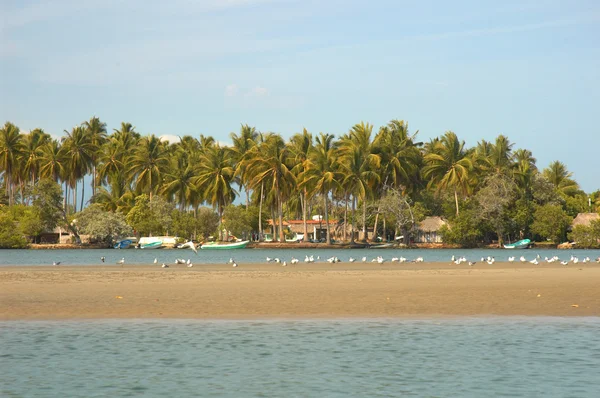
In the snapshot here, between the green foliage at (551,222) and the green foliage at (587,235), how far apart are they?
3.65 m

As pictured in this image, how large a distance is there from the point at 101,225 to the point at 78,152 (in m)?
17.8

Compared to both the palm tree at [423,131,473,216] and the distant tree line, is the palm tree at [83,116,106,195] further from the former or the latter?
the palm tree at [423,131,473,216]

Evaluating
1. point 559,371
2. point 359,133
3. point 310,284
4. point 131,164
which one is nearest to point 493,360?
point 559,371

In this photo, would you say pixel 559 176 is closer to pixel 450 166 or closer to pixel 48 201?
pixel 450 166

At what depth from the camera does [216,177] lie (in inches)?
3573

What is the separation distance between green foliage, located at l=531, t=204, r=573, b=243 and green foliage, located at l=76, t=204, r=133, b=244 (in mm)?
46737

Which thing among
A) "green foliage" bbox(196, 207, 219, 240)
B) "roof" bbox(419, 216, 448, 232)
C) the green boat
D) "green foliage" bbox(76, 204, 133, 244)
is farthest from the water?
"green foliage" bbox(196, 207, 219, 240)

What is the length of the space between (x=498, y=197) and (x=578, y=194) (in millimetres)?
35274

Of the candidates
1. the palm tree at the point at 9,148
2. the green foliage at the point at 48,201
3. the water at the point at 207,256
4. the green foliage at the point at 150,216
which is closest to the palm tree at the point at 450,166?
the water at the point at 207,256

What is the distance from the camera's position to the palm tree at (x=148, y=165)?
307 ft

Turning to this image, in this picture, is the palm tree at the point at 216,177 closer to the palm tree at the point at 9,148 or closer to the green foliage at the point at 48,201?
the green foliage at the point at 48,201

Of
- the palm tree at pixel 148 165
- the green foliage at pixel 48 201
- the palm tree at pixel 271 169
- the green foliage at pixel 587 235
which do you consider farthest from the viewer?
the palm tree at pixel 148 165

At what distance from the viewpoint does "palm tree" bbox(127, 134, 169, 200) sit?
93.5 metres

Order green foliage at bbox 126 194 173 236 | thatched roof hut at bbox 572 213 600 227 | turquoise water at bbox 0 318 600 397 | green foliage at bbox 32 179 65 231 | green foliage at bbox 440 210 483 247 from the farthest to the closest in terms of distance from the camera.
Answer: green foliage at bbox 126 194 173 236, green foliage at bbox 440 210 483 247, thatched roof hut at bbox 572 213 600 227, green foliage at bbox 32 179 65 231, turquoise water at bbox 0 318 600 397
